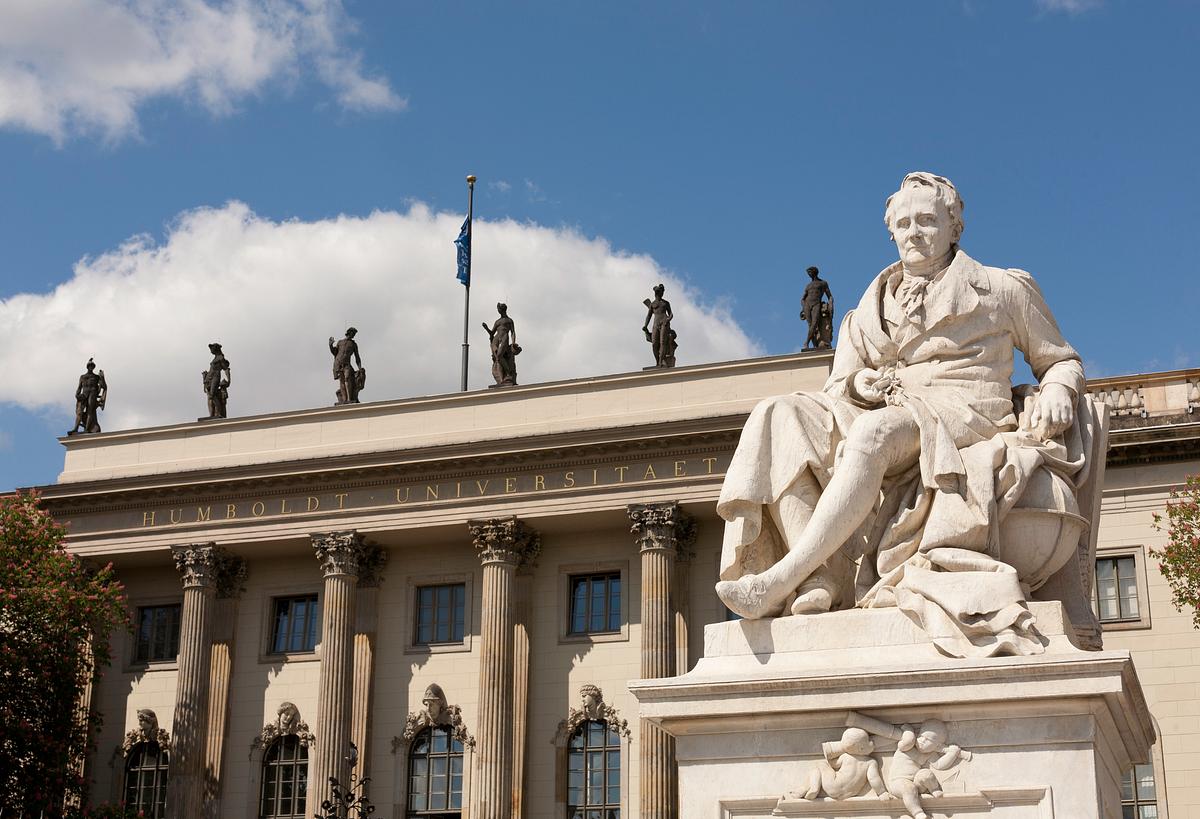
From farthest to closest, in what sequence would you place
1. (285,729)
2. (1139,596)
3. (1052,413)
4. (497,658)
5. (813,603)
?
(285,729) < (497,658) < (1139,596) < (1052,413) < (813,603)

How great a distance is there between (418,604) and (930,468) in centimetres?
3361

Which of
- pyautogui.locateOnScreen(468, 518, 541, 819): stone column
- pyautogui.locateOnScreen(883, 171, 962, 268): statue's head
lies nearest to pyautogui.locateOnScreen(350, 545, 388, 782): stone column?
pyautogui.locateOnScreen(468, 518, 541, 819): stone column

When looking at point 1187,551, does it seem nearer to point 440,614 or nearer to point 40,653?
point 440,614

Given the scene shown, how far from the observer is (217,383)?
43719 mm

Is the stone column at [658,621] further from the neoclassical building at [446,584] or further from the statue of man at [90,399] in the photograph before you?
the statue of man at [90,399]

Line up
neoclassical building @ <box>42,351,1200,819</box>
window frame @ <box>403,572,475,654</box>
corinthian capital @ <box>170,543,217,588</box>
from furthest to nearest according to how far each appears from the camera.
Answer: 1. corinthian capital @ <box>170,543,217,588</box>
2. window frame @ <box>403,572,475,654</box>
3. neoclassical building @ <box>42,351,1200,819</box>

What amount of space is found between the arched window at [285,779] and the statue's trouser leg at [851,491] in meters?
33.9

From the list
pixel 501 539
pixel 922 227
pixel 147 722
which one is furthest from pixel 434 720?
pixel 922 227

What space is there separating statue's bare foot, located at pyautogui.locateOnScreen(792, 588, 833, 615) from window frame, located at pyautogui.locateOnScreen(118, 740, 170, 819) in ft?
116

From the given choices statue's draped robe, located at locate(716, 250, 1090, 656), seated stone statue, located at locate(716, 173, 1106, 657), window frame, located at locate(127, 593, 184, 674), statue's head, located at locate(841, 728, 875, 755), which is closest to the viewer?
statue's head, located at locate(841, 728, 875, 755)

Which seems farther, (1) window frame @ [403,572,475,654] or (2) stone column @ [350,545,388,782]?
(1) window frame @ [403,572,475,654]

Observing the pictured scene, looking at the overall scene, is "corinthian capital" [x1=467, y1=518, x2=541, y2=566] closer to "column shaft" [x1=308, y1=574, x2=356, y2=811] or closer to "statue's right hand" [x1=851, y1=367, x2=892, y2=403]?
"column shaft" [x1=308, y1=574, x2=356, y2=811]

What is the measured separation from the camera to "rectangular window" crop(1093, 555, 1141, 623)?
3347 cm

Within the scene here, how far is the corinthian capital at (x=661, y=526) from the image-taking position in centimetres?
3612
